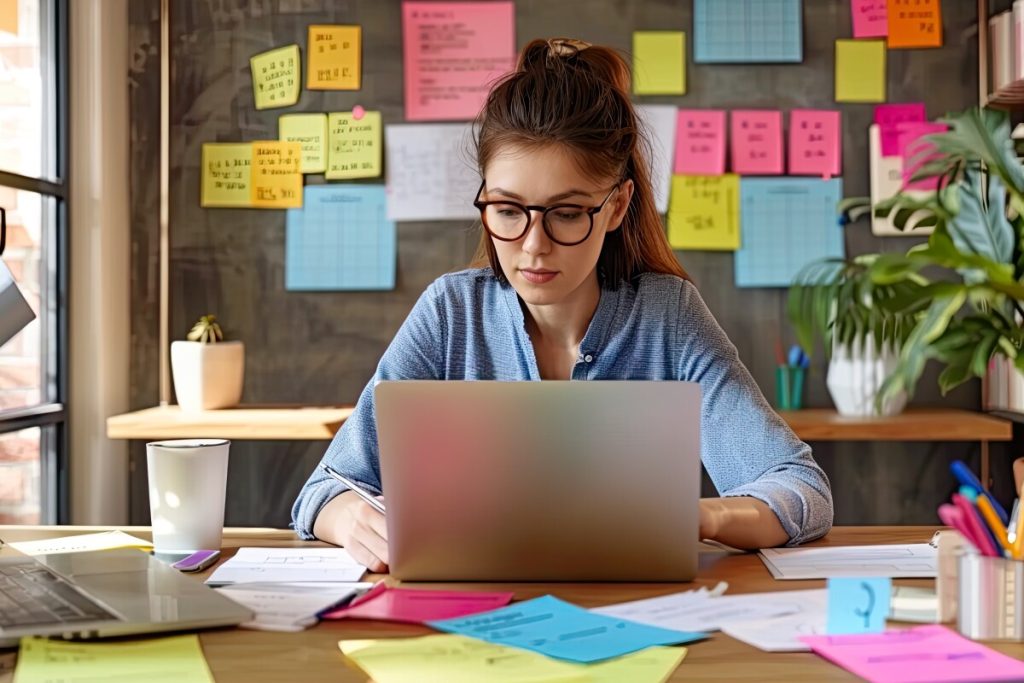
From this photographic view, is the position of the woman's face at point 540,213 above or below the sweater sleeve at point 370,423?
above

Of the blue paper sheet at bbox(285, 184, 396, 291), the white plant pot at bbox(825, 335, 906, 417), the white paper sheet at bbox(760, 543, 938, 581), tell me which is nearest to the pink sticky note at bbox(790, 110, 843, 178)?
the white plant pot at bbox(825, 335, 906, 417)

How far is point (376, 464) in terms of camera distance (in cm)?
158

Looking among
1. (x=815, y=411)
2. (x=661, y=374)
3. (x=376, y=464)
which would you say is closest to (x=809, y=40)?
(x=815, y=411)

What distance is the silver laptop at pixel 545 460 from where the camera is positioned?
3.54ft

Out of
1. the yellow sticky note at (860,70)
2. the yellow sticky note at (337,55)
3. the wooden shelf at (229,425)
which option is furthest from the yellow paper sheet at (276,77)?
the yellow sticky note at (860,70)

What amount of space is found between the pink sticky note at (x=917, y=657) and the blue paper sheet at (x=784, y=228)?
188 centimetres

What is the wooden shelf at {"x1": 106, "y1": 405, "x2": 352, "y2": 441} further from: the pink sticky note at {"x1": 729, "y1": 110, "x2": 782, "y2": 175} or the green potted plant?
the pink sticky note at {"x1": 729, "y1": 110, "x2": 782, "y2": 175}

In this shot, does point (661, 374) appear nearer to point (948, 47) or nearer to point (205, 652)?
point (205, 652)

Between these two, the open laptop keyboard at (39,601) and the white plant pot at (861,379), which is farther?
the white plant pot at (861,379)

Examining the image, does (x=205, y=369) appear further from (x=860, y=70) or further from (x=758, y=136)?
(x=860, y=70)

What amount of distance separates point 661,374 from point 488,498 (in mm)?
708

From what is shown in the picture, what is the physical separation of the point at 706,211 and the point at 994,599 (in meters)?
1.94

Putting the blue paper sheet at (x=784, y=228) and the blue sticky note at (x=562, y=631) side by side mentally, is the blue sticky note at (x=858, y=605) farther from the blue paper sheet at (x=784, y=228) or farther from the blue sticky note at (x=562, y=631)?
the blue paper sheet at (x=784, y=228)

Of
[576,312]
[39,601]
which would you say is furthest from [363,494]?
[576,312]
